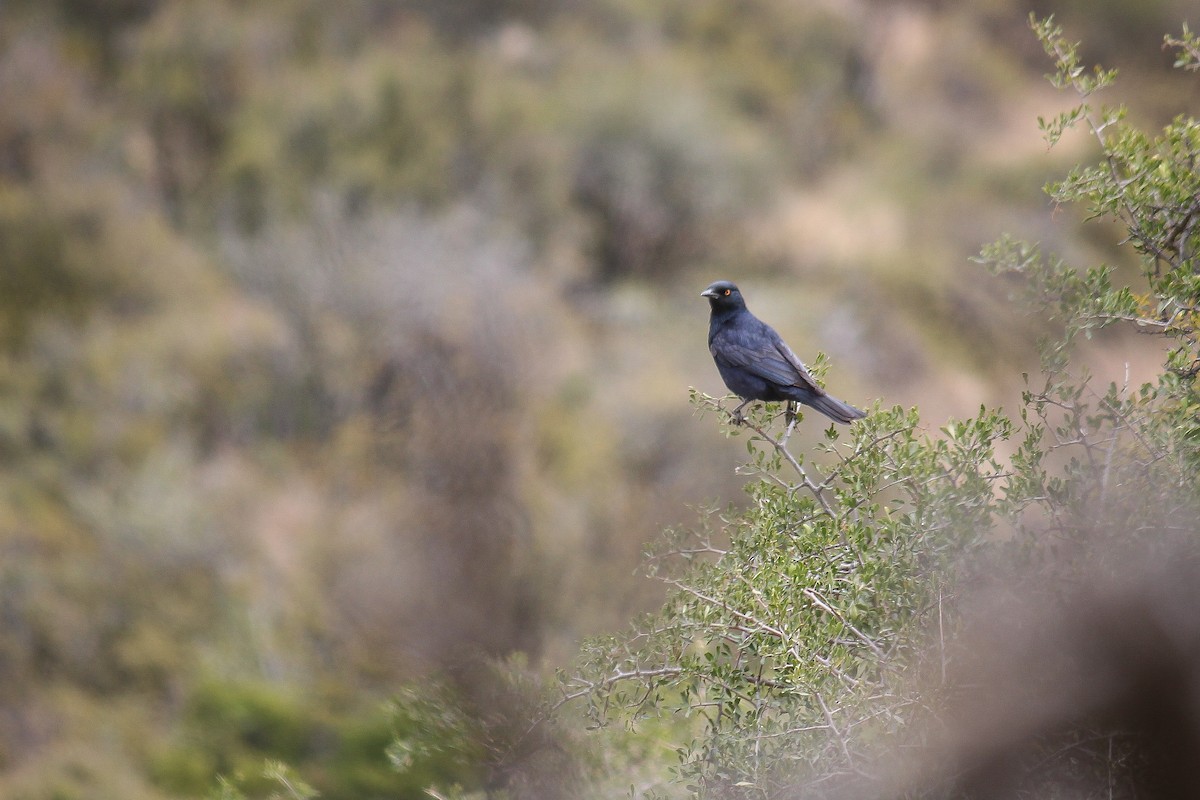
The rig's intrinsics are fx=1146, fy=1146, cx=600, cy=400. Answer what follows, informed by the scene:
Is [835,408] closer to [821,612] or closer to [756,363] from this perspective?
[756,363]

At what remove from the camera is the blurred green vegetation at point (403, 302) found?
12.7m

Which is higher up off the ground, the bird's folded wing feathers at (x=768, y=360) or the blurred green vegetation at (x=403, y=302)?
the blurred green vegetation at (x=403, y=302)

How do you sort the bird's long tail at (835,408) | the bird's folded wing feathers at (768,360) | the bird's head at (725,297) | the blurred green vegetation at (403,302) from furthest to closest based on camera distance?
1. the blurred green vegetation at (403,302)
2. the bird's head at (725,297)
3. the bird's folded wing feathers at (768,360)
4. the bird's long tail at (835,408)

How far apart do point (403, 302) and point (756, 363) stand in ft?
48.8

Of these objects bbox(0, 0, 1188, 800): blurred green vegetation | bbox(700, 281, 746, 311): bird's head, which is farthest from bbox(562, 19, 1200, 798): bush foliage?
bbox(700, 281, 746, 311): bird's head

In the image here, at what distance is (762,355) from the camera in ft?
16.5

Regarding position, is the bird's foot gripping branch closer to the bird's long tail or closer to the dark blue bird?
the bird's long tail

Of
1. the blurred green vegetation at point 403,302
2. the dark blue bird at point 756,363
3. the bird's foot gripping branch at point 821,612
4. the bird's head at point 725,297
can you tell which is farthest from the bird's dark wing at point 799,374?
the blurred green vegetation at point 403,302

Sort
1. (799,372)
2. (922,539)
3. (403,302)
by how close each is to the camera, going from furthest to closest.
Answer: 1. (403,302)
2. (799,372)
3. (922,539)

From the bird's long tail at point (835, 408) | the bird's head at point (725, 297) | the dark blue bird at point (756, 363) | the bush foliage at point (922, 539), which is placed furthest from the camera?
the bird's head at point (725, 297)

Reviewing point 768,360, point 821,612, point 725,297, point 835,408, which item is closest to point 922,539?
point 821,612

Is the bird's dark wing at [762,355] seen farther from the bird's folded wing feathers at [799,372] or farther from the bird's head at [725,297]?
the bird's head at [725,297]

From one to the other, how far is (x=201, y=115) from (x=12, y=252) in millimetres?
6868

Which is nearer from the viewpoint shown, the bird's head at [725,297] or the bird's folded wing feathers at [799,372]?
the bird's folded wing feathers at [799,372]
